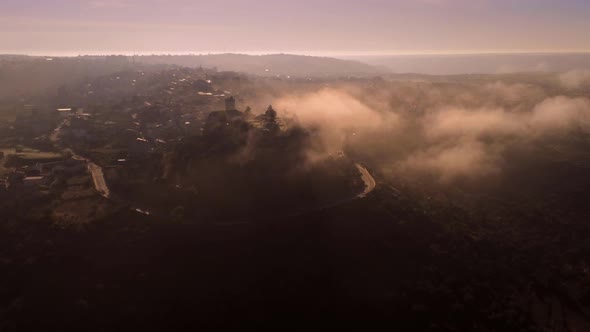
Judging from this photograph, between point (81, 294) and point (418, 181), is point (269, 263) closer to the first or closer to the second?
point (81, 294)

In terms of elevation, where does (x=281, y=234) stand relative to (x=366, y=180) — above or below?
below

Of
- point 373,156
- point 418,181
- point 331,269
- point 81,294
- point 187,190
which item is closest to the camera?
point 81,294

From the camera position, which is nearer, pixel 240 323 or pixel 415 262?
pixel 240 323

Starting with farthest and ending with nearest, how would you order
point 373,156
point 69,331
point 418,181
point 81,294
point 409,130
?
point 409,130
point 373,156
point 418,181
point 81,294
point 69,331

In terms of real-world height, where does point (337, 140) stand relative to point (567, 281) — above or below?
above

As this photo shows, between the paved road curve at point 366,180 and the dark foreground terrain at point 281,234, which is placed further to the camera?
the paved road curve at point 366,180

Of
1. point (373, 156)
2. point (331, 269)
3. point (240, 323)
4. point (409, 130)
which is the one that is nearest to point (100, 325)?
point (240, 323)

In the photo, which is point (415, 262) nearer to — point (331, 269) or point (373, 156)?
point (331, 269)

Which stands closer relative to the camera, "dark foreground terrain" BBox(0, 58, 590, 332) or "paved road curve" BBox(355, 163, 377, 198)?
"dark foreground terrain" BBox(0, 58, 590, 332)

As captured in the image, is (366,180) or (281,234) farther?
(366,180)
